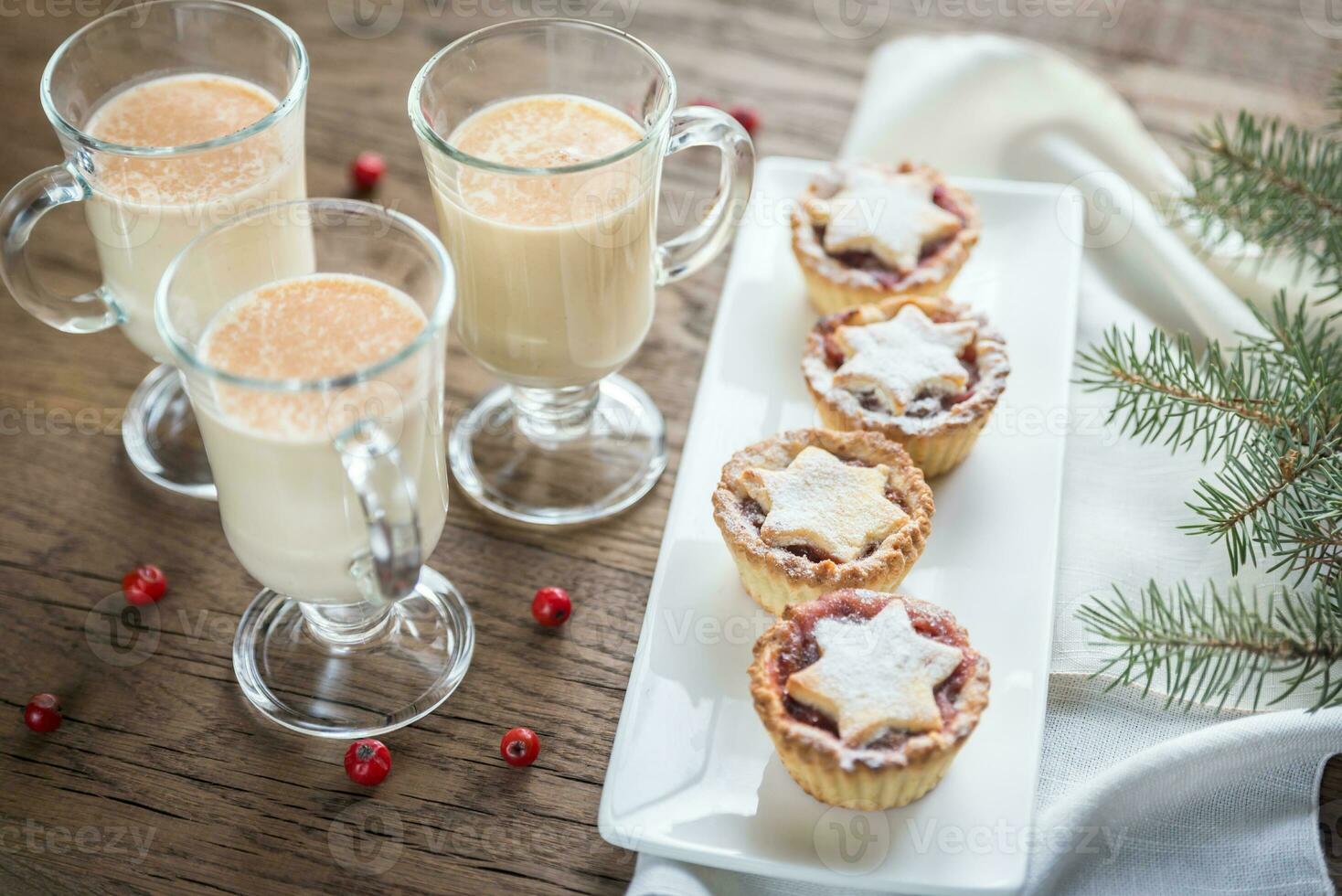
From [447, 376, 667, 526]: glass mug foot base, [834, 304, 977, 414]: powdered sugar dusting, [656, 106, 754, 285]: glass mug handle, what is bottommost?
[447, 376, 667, 526]: glass mug foot base

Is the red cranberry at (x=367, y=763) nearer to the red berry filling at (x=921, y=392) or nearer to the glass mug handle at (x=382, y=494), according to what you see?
the glass mug handle at (x=382, y=494)

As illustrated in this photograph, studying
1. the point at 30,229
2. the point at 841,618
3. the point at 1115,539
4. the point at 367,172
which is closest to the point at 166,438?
the point at 30,229

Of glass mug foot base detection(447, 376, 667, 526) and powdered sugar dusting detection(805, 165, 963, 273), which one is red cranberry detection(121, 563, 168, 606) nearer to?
glass mug foot base detection(447, 376, 667, 526)

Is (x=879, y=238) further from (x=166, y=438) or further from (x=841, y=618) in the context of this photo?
(x=166, y=438)

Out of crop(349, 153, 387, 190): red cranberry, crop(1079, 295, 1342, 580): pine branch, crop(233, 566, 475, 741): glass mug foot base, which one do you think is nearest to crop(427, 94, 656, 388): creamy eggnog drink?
crop(233, 566, 475, 741): glass mug foot base

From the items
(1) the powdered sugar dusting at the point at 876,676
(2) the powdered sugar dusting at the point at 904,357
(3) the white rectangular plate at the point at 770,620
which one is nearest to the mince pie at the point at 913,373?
(2) the powdered sugar dusting at the point at 904,357

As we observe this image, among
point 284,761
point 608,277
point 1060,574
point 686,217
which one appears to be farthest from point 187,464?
point 1060,574
